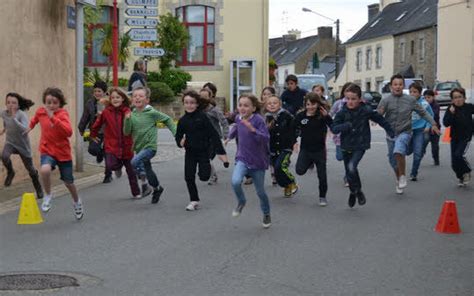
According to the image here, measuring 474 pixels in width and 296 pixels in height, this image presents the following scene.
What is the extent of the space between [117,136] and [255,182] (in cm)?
281

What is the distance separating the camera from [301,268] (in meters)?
7.24

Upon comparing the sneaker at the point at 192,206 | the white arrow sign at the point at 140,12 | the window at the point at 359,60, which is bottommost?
the sneaker at the point at 192,206

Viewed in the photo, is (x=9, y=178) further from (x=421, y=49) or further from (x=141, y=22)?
(x=421, y=49)

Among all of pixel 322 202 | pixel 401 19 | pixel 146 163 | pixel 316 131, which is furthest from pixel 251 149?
pixel 401 19

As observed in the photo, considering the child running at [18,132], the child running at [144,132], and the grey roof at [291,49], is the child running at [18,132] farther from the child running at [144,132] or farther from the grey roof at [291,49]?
the grey roof at [291,49]

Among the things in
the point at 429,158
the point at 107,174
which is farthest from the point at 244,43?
the point at 107,174

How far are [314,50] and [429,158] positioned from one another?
2986 inches

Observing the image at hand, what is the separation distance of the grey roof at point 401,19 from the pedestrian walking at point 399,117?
5063cm

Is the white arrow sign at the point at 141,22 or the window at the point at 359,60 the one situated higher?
the window at the point at 359,60

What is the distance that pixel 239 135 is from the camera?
973 cm

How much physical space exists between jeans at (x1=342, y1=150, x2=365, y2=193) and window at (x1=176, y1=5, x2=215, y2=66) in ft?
84.6

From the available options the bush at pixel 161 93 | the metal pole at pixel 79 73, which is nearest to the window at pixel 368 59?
the bush at pixel 161 93

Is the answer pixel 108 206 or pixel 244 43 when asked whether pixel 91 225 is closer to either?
pixel 108 206

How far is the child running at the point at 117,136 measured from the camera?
11.6 m
